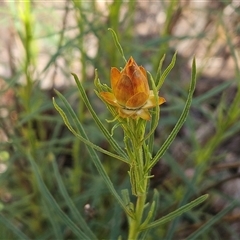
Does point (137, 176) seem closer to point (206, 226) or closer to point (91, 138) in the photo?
point (206, 226)

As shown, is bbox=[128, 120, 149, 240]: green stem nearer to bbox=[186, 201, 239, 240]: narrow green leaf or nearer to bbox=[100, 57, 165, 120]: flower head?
bbox=[100, 57, 165, 120]: flower head

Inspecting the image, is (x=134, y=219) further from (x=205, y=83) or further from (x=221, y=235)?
(x=205, y=83)

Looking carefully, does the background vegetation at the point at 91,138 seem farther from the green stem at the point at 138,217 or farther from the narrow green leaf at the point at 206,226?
the green stem at the point at 138,217

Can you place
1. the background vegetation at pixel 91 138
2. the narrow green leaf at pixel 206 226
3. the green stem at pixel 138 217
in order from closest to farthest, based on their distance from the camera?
1. the green stem at pixel 138 217
2. the narrow green leaf at pixel 206 226
3. the background vegetation at pixel 91 138

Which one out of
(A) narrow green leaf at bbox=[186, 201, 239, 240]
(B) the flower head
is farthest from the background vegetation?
(B) the flower head

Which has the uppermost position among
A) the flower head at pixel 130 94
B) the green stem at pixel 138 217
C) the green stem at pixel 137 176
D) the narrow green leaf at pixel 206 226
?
the flower head at pixel 130 94

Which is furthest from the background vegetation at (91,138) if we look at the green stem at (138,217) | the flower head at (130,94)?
the flower head at (130,94)
